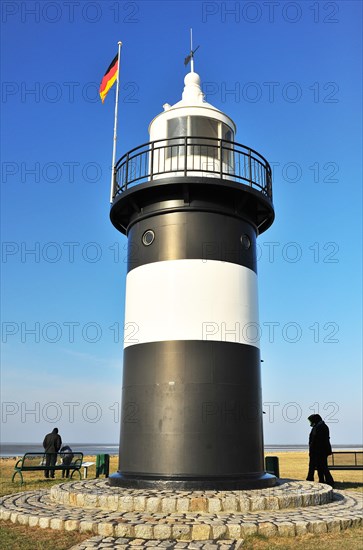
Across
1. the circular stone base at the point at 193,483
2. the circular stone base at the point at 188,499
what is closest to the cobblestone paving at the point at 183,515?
the circular stone base at the point at 188,499

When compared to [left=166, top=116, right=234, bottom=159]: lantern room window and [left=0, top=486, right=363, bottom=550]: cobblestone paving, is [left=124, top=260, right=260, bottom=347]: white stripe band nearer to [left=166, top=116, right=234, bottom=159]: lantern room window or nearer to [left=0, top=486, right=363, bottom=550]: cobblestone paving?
[left=166, top=116, right=234, bottom=159]: lantern room window

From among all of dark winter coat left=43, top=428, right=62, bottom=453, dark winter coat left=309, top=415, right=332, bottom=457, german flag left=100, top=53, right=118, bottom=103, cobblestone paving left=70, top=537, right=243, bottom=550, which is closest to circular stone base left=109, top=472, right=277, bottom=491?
cobblestone paving left=70, top=537, right=243, bottom=550

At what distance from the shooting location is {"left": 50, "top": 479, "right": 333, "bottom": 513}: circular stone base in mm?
8930

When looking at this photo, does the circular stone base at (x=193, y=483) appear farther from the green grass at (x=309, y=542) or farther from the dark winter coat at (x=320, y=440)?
the dark winter coat at (x=320, y=440)

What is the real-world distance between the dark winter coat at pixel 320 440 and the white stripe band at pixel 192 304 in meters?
3.77

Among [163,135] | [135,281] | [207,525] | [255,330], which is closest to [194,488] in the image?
[207,525]

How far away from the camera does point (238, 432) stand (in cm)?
1091

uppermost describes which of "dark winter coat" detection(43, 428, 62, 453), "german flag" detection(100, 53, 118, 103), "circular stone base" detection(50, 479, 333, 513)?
"german flag" detection(100, 53, 118, 103)

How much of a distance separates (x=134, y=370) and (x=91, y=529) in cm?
400

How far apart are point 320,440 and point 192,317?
18.2 feet

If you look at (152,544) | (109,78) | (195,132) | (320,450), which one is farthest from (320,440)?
(109,78)

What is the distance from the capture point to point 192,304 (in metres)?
11.2

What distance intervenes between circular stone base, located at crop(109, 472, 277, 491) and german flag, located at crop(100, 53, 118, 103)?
10636 mm

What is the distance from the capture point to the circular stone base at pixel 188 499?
29.3ft
